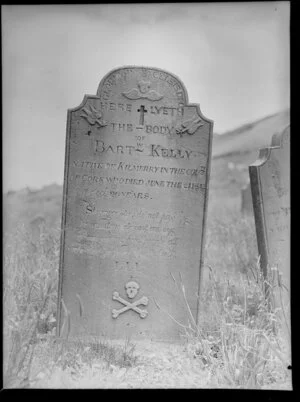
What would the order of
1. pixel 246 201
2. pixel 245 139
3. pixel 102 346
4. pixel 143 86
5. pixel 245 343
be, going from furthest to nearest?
pixel 245 139, pixel 246 201, pixel 143 86, pixel 102 346, pixel 245 343

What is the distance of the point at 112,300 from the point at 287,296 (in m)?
1.44

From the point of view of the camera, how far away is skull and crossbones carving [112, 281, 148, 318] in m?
4.25

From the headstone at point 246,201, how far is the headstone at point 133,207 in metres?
2.88

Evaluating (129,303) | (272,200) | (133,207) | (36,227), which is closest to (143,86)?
(133,207)

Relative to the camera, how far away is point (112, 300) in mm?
4262

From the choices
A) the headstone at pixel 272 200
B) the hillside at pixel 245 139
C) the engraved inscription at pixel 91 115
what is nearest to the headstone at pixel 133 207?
the engraved inscription at pixel 91 115

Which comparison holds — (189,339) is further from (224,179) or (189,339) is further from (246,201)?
(224,179)

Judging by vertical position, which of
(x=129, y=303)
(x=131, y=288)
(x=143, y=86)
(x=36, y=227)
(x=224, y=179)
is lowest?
(x=129, y=303)

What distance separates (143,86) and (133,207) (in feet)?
3.20

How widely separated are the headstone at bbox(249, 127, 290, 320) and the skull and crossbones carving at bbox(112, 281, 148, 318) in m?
1.09

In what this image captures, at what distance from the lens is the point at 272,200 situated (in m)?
4.53

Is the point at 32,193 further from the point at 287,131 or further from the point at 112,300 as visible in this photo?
the point at 287,131

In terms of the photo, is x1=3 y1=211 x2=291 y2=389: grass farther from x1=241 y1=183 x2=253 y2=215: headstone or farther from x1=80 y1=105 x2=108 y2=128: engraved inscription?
x1=241 y1=183 x2=253 y2=215: headstone

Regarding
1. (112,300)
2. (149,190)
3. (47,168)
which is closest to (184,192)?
(149,190)
